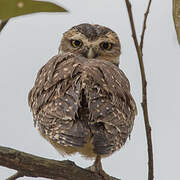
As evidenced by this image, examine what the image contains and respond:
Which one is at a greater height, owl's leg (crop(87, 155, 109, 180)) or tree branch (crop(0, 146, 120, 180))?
tree branch (crop(0, 146, 120, 180))

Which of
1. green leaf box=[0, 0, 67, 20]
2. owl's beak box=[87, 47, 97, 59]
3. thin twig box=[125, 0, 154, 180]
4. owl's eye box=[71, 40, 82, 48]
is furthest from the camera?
owl's eye box=[71, 40, 82, 48]

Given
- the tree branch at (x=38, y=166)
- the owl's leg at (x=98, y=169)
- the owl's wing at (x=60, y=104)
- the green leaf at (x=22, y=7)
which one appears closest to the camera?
the green leaf at (x=22, y=7)

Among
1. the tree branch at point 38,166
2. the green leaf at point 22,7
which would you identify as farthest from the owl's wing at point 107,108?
the green leaf at point 22,7

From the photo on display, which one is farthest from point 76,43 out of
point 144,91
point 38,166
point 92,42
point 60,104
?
point 144,91

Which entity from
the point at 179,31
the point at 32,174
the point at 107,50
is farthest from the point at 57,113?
the point at 107,50

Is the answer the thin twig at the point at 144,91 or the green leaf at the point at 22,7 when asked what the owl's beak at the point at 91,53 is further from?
the green leaf at the point at 22,7

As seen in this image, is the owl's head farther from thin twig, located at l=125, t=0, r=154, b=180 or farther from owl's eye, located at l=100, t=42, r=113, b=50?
thin twig, located at l=125, t=0, r=154, b=180

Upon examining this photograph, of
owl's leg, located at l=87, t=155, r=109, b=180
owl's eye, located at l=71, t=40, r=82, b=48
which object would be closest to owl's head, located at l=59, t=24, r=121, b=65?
owl's eye, located at l=71, t=40, r=82, b=48
